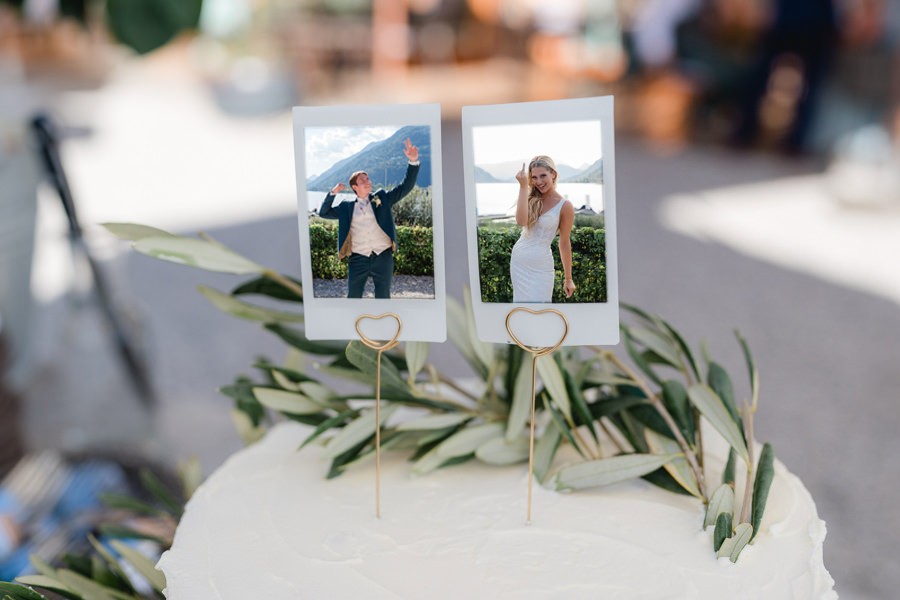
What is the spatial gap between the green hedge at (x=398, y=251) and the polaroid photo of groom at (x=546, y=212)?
0.15ft

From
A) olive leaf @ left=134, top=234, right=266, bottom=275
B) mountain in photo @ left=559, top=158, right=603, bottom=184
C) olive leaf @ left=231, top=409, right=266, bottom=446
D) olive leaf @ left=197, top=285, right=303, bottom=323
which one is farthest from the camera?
olive leaf @ left=231, top=409, right=266, bottom=446

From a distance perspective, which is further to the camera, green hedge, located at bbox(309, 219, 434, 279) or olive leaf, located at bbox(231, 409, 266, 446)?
olive leaf, located at bbox(231, 409, 266, 446)

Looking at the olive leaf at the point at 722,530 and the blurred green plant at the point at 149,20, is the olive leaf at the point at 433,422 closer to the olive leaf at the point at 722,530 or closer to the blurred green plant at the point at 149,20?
the olive leaf at the point at 722,530

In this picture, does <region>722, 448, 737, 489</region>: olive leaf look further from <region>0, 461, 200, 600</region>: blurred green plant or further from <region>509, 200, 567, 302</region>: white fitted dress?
<region>0, 461, 200, 600</region>: blurred green plant

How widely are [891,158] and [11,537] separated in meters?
5.04

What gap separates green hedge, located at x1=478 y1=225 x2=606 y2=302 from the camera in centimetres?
78

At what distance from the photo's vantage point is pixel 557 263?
0.79 m

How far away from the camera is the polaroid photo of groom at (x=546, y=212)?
2.53 ft

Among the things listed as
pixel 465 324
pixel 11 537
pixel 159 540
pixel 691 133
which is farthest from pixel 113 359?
pixel 691 133

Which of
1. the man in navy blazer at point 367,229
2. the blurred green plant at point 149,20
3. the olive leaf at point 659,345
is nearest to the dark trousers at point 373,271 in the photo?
the man in navy blazer at point 367,229

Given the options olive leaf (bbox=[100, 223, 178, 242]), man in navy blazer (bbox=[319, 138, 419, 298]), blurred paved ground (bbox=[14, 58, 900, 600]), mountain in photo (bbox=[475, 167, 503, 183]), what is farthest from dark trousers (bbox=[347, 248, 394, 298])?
blurred paved ground (bbox=[14, 58, 900, 600])

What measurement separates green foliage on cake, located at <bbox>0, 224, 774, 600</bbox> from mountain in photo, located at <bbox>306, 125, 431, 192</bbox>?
18 cm

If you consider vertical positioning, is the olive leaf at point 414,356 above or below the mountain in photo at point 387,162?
below

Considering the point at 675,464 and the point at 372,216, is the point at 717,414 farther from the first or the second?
the point at 372,216
